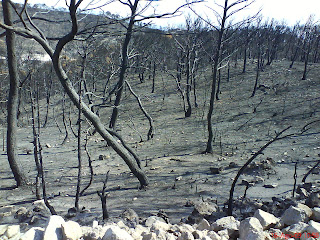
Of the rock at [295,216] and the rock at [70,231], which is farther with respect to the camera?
the rock at [295,216]

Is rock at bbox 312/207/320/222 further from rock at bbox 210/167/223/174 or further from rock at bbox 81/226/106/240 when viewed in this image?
rock at bbox 210/167/223/174

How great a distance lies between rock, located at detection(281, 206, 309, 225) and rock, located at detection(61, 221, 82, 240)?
7.69 ft

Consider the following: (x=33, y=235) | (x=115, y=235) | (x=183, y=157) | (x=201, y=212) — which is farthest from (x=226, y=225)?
(x=183, y=157)

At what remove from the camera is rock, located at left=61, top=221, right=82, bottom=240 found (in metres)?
2.72

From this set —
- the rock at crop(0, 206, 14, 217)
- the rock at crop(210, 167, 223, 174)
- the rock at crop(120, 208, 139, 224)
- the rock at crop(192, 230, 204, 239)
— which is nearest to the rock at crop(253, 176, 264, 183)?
the rock at crop(210, 167, 223, 174)

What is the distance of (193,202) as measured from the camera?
5.54m

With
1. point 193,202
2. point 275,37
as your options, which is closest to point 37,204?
point 193,202

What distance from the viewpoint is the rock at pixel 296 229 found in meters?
3.02

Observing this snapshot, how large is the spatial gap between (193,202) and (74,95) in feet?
9.83

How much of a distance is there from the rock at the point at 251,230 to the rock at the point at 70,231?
1627mm

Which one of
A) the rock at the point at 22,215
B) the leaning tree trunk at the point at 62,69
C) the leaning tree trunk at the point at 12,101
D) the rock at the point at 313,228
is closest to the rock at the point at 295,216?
the rock at the point at 313,228

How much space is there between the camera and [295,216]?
3.35 m

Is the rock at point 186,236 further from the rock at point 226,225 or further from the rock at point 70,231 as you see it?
the rock at point 70,231

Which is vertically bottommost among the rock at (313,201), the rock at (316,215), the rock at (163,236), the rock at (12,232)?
the rock at (313,201)
